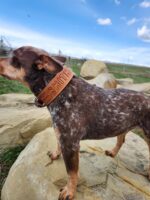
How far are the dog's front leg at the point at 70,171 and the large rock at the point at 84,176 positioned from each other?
0.19 metres

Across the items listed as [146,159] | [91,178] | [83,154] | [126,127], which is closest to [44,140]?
[83,154]

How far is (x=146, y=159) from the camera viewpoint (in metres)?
7.05

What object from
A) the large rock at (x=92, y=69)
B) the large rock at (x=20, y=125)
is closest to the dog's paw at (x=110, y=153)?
the large rock at (x=20, y=125)

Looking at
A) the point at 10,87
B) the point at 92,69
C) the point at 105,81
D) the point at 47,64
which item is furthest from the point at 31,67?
the point at 92,69

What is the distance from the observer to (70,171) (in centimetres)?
525

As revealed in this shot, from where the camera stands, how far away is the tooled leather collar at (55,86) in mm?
4945

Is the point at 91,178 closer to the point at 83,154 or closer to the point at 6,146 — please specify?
the point at 83,154

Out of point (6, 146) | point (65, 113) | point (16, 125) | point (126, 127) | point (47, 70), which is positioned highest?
point (47, 70)

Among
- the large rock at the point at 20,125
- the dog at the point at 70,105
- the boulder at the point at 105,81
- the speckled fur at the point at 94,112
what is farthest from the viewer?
the boulder at the point at 105,81

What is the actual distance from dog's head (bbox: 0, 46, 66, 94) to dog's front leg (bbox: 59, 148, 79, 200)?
1.15m

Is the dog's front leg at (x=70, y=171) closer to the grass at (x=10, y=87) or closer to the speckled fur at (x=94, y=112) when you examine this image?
the speckled fur at (x=94, y=112)

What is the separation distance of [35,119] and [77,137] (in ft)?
9.38

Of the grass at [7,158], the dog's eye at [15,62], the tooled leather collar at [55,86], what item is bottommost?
the grass at [7,158]

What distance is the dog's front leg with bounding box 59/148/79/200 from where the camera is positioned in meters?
5.20
